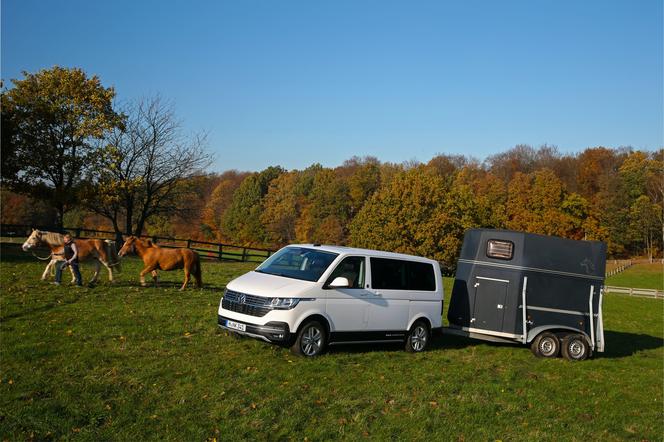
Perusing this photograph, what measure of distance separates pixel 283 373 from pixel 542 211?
69408 millimetres

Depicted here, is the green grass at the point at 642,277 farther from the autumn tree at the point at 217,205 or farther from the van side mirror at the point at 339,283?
the autumn tree at the point at 217,205

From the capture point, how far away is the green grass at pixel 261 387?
7.17 m

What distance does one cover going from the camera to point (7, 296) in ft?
46.1

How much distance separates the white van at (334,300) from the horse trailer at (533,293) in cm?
119

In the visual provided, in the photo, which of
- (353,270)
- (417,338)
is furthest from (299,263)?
(417,338)

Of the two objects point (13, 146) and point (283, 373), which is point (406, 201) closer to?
point (13, 146)

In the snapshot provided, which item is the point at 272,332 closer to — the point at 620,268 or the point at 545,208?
the point at 545,208

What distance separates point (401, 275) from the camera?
12.6m

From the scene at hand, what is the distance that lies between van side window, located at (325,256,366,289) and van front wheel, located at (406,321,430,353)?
1774mm

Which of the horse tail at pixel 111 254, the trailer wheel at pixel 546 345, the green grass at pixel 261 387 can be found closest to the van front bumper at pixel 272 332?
the green grass at pixel 261 387

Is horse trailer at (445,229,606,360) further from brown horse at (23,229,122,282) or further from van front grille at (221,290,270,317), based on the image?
brown horse at (23,229,122,282)

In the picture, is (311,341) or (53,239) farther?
(53,239)

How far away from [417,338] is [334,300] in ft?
8.44

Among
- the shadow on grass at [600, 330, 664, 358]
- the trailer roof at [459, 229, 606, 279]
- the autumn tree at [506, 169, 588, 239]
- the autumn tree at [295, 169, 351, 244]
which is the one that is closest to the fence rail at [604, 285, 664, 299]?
the autumn tree at [506, 169, 588, 239]
